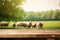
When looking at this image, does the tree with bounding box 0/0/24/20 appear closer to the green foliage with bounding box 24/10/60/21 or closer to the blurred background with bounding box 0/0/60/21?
the blurred background with bounding box 0/0/60/21

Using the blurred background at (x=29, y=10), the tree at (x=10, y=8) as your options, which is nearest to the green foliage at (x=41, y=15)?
the blurred background at (x=29, y=10)

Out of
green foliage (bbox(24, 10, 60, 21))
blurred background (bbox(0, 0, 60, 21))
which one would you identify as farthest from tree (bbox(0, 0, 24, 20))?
green foliage (bbox(24, 10, 60, 21))

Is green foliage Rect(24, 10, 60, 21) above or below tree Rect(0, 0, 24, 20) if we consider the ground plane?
below

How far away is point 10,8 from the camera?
1561 millimetres

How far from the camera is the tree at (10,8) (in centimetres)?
156

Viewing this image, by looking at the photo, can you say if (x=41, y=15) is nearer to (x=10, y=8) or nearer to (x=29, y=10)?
(x=29, y=10)

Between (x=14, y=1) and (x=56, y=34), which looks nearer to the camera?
(x=56, y=34)

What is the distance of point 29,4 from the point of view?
5.11 ft

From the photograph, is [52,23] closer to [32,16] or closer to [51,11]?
[51,11]

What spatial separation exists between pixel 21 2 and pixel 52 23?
476 mm

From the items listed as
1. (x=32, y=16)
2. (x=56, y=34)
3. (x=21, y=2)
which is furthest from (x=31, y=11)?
(x=56, y=34)

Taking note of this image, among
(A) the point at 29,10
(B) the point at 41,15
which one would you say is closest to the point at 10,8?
(A) the point at 29,10

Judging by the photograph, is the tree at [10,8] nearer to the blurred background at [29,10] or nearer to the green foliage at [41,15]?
the blurred background at [29,10]

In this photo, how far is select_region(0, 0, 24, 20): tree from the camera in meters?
1.56
